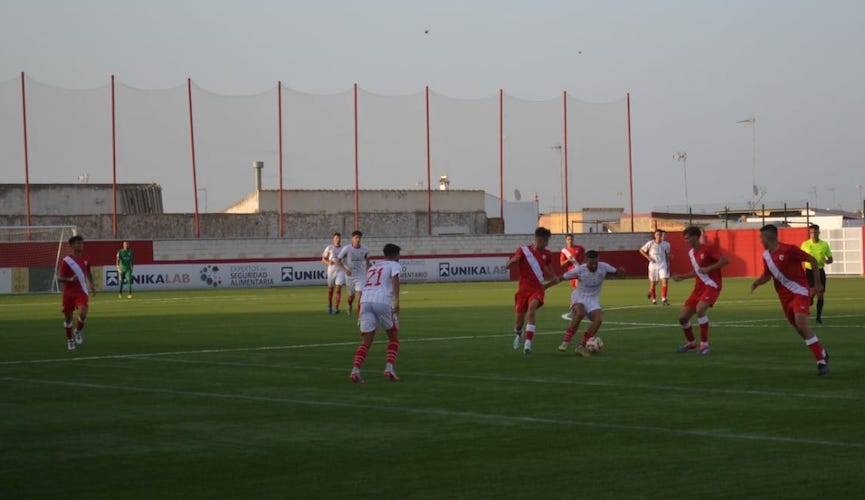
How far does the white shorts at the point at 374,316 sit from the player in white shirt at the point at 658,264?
21.6 meters

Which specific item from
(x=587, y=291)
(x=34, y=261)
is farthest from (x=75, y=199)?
(x=587, y=291)

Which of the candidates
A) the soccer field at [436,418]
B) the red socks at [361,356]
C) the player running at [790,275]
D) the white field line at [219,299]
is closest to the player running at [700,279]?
the soccer field at [436,418]

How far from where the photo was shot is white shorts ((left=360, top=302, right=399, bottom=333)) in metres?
17.5

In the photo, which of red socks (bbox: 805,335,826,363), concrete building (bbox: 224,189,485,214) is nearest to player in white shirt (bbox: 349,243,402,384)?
red socks (bbox: 805,335,826,363)

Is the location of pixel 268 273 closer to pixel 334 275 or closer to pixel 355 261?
pixel 334 275

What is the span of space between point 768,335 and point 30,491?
17.4 meters

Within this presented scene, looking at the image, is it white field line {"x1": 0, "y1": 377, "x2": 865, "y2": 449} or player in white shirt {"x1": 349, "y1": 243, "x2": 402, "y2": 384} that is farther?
player in white shirt {"x1": 349, "y1": 243, "x2": 402, "y2": 384}

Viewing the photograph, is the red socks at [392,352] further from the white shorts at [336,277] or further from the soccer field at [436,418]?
the white shorts at [336,277]

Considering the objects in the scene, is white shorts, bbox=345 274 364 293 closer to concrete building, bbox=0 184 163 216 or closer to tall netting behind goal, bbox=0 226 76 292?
tall netting behind goal, bbox=0 226 76 292

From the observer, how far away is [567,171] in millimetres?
75250

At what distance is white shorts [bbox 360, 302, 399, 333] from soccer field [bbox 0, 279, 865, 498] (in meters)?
0.80

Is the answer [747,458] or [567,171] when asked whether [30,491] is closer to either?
[747,458]

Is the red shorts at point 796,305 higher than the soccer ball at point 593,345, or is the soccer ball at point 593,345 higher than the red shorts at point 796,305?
the red shorts at point 796,305

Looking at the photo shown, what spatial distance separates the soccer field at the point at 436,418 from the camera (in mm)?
10281
